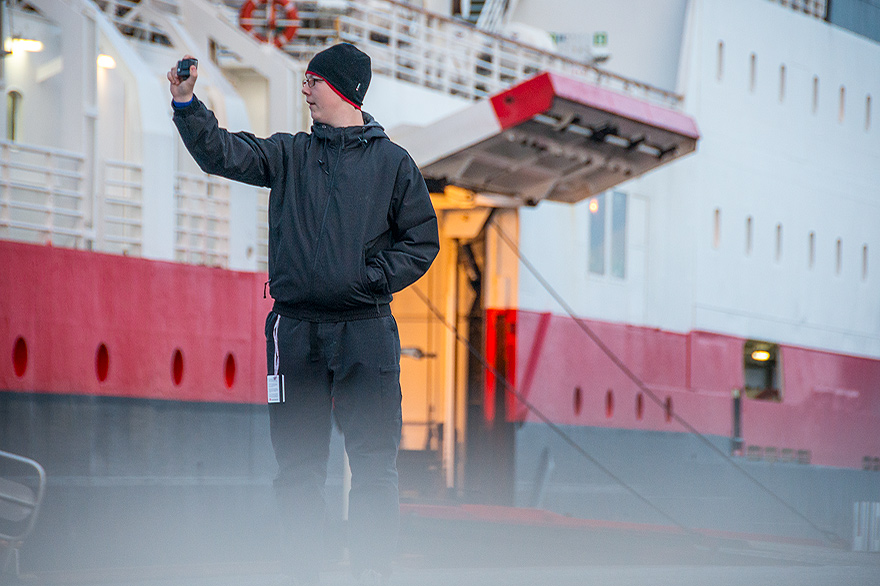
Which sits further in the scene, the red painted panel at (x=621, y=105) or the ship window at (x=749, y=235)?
the ship window at (x=749, y=235)

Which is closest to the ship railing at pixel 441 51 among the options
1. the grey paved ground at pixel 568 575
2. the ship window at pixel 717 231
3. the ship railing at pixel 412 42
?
the ship railing at pixel 412 42

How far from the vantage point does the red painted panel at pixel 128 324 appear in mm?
7578

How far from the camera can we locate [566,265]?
41.9 ft

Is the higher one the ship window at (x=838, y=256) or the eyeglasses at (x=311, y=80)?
A: the ship window at (x=838, y=256)

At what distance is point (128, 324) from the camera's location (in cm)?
815

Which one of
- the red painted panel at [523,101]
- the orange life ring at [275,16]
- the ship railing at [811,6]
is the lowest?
the red painted panel at [523,101]

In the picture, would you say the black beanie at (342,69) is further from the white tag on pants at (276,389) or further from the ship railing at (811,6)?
the ship railing at (811,6)

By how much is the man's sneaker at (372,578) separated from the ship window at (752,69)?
13.1m

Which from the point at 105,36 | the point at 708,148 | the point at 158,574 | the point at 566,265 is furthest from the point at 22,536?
the point at 708,148

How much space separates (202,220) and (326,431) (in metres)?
5.66

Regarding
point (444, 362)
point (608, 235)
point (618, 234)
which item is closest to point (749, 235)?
point (618, 234)

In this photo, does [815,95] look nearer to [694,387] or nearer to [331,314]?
[694,387]

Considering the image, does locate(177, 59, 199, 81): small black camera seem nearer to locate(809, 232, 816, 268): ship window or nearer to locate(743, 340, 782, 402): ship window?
locate(743, 340, 782, 402): ship window

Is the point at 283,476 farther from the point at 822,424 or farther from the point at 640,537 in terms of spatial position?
the point at 822,424
